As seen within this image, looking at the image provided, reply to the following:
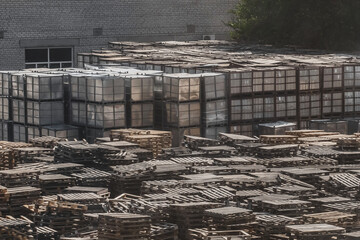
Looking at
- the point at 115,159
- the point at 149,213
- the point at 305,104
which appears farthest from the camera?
the point at 305,104

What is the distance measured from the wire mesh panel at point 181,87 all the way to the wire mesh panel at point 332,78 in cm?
471

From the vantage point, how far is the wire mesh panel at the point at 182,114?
2688 cm

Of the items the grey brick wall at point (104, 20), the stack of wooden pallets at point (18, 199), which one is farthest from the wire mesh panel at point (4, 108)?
the grey brick wall at point (104, 20)

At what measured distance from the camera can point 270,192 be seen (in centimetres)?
2052

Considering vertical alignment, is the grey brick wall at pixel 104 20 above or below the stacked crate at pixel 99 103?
above

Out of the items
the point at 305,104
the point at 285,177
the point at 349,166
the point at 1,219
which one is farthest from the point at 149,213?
the point at 305,104

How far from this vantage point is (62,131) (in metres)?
26.9

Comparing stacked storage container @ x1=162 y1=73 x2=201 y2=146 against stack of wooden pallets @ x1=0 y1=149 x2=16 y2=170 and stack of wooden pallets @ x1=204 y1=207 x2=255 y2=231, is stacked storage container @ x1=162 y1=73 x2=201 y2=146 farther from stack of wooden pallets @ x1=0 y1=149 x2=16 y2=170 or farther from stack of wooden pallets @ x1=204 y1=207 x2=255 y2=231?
stack of wooden pallets @ x1=204 y1=207 x2=255 y2=231

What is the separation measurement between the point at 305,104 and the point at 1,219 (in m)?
13.1

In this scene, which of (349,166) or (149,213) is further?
(349,166)

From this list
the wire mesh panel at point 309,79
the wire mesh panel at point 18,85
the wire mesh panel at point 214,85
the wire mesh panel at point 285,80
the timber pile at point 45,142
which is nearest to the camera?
the timber pile at point 45,142

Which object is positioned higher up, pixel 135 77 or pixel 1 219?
pixel 135 77

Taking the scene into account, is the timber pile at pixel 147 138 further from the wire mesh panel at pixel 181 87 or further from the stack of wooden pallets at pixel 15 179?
the stack of wooden pallets at pixel 15 179

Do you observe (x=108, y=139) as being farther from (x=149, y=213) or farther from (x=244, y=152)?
(x=149, y=213)
